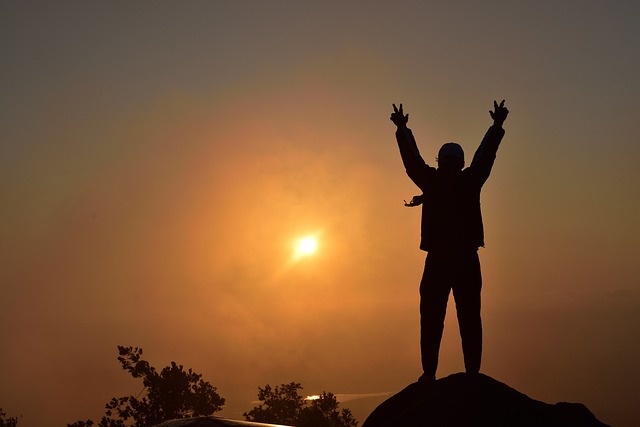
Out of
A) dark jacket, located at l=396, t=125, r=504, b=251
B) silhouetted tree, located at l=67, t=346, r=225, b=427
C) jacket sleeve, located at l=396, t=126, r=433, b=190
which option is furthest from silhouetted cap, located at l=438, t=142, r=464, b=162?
silhouetted tree, located at l=67, t=346, r=225, b=427

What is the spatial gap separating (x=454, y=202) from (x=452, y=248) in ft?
2.23

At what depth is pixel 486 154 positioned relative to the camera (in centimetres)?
1184

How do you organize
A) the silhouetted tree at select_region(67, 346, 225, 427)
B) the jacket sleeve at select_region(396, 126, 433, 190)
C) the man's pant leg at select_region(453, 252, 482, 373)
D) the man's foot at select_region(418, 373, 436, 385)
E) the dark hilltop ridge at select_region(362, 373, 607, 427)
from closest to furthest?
1. the dark hilltop ridge at select_region(362, 373, 607, 427)
2. the man's foot at select_region(418, 373, 436, 385)
3. the man's pant leg at select_region(453, 252, 482, 373)
4. the jacket sleeve at select_region(396, 126, 433, 190)
5. the silhouetted tree at select_region(67, 346, 225, 427)

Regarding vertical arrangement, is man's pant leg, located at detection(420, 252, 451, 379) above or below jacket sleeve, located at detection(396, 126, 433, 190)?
below

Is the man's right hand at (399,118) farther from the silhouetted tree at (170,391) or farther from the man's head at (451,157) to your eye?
the silhouetted tree at (170,391)

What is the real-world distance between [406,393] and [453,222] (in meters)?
2.55

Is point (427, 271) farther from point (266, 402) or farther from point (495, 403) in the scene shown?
point (266, 402)

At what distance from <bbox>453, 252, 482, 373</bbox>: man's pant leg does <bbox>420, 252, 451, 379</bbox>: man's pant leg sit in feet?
0.68

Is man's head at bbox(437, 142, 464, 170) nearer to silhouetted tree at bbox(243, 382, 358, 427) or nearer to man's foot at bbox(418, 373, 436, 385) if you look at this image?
man's foot at bbox(418, 373, 436, 385)

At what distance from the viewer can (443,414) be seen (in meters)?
9.23

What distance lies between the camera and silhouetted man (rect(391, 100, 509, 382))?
1146 cm

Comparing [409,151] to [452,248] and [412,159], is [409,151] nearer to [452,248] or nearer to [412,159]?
[412,159]

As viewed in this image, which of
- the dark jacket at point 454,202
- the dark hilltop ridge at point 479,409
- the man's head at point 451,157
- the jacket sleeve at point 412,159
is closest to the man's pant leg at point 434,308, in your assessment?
the dark jacket at point 454,202

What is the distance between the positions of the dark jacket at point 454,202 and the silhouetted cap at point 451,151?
0.72 feet
